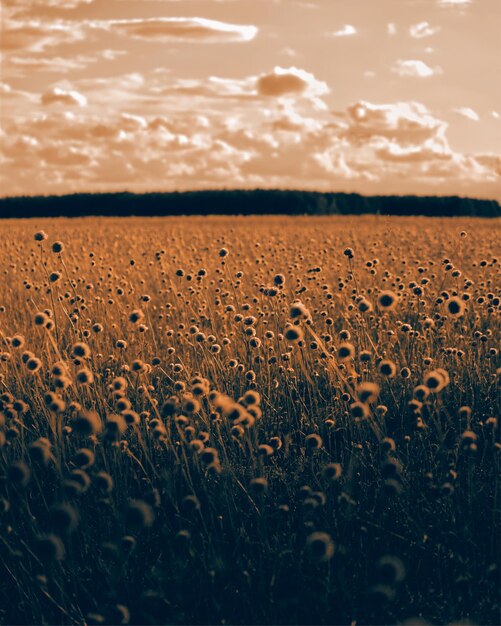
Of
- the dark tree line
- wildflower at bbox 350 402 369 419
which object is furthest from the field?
the dark tree line

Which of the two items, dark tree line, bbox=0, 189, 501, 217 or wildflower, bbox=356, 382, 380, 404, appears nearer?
wildflower, bbox=356, 382, 380, 404

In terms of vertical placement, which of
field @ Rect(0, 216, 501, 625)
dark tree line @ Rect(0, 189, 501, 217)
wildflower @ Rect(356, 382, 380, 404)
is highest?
dark tree line @ Rect(0, 189, 501, 217)

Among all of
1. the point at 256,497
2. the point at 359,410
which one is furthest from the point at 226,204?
the point at 359,410

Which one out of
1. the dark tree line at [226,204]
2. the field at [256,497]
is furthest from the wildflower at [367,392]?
the dark tree line at [226,204]

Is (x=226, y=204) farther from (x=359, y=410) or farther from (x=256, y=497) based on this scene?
(x=359, y=410)

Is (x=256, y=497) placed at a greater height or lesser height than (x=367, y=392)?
lesser

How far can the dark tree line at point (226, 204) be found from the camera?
45.2m

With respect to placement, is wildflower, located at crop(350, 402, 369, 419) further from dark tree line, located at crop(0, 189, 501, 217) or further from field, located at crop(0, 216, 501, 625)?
dark tree line, located at crop(0, 189, 501, 217)

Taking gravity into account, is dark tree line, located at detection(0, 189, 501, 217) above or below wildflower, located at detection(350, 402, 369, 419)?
above

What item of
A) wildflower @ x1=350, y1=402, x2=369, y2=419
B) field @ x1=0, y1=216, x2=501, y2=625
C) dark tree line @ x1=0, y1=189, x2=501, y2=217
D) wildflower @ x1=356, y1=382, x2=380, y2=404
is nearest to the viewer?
field @ x1=0, y1=216, x2=501, y2=625

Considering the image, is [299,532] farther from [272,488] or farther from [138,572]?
[138,572]

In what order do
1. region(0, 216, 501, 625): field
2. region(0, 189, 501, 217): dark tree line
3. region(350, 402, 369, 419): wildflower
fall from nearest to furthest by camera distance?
1. region(0, 216, 501, 625): field
2. region(350, 402, 369, 419): wildflower
3. region(0, 189, 501, 217): dark tree line

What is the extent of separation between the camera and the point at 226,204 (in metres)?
46.8

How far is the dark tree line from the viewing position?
148ft
